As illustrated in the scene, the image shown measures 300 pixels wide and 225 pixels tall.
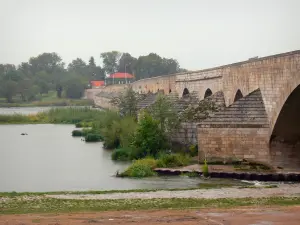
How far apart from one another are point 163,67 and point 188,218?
89235mm

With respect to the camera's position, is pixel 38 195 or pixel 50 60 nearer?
pixel 38 195

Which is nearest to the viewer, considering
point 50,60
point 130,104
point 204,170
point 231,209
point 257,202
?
point 231,209

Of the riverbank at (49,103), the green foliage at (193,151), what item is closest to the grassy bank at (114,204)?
the green foliage at (193,151)

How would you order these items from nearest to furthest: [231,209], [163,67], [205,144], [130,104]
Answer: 1. [231,209]
2. [205,144]
3. [130,104]
4. [163,67]

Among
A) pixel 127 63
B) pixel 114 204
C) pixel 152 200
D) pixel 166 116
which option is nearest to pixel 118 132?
pixel 166 116

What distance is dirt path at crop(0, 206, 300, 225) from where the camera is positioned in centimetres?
1143

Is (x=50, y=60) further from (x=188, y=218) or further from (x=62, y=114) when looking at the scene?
(x=188, y=218)

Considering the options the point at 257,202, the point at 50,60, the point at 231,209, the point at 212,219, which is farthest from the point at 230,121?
the point at 50,60

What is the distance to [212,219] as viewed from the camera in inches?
465

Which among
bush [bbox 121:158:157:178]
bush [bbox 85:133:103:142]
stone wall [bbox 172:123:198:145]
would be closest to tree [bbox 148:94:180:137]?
stone wall [bbox 172:123:198:145]

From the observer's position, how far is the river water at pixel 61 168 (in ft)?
62.2

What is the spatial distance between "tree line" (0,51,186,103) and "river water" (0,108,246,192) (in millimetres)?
54946

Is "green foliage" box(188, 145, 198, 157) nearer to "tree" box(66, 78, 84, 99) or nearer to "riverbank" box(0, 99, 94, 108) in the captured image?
"riverbank" box(0, 99, 94, 108)

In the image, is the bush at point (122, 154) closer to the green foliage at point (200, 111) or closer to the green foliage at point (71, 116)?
the green foliage at point (200, 111)
